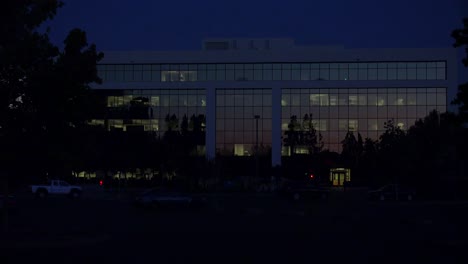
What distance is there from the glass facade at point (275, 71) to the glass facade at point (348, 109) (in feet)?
5.81

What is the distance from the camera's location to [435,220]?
28812 millimetres

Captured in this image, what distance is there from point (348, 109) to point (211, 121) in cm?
1639

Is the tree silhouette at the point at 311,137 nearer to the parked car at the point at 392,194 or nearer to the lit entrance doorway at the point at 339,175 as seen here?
the lit entrance doorway at the point at 339,175

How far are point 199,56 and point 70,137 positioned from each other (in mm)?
63321

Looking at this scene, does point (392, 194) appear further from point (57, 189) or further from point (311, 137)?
point (311, 137)

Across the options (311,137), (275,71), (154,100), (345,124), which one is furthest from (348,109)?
(154,100)

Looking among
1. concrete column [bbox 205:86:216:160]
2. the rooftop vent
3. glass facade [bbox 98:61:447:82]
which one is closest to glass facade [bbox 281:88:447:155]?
glass facade [bbox 98:61:447:82]

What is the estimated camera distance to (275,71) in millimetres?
78250

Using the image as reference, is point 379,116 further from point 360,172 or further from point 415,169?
point 415,169

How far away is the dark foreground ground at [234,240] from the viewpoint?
1545 cm

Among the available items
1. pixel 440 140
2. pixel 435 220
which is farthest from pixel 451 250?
pixel 440 140

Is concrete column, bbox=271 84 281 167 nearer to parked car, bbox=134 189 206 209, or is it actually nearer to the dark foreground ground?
parked car, bbox=134 189 206 209

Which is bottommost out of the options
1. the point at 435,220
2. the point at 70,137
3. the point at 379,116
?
the point at 435,220

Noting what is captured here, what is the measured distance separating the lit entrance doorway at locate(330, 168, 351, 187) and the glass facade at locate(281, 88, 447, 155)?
2.75 meters
